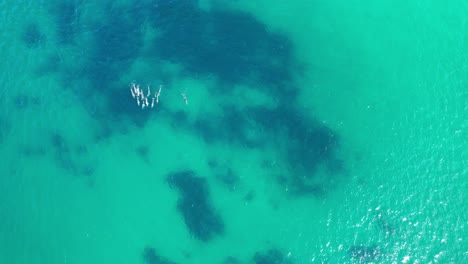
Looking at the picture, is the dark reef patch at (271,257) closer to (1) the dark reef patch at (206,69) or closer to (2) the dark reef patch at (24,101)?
(1) the dark reef patch at (206,69)

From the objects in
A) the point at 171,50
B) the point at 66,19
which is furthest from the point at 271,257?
the point at 66,19

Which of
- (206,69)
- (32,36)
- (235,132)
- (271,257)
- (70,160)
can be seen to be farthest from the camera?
(32,36)

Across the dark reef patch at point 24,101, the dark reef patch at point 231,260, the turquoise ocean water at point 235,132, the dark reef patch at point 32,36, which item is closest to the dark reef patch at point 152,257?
the turquoise ocean water at point 235,132

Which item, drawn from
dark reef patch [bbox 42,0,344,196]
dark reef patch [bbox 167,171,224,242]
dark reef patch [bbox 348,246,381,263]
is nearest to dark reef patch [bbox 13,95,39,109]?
dark reef patch [bbox 42,0,344,196]

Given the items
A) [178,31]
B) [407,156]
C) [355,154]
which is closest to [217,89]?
[178,31]

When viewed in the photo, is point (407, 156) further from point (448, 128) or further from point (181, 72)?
point (181, 72)

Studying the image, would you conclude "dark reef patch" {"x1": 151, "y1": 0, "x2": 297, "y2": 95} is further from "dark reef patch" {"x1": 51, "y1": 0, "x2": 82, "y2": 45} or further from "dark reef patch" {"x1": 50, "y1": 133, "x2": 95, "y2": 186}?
"dark reef patch" {"x1": 50, "y1": 133, "x2": 95, "y2": 186}

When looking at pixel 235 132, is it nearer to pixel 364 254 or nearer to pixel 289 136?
pixel 289 136
